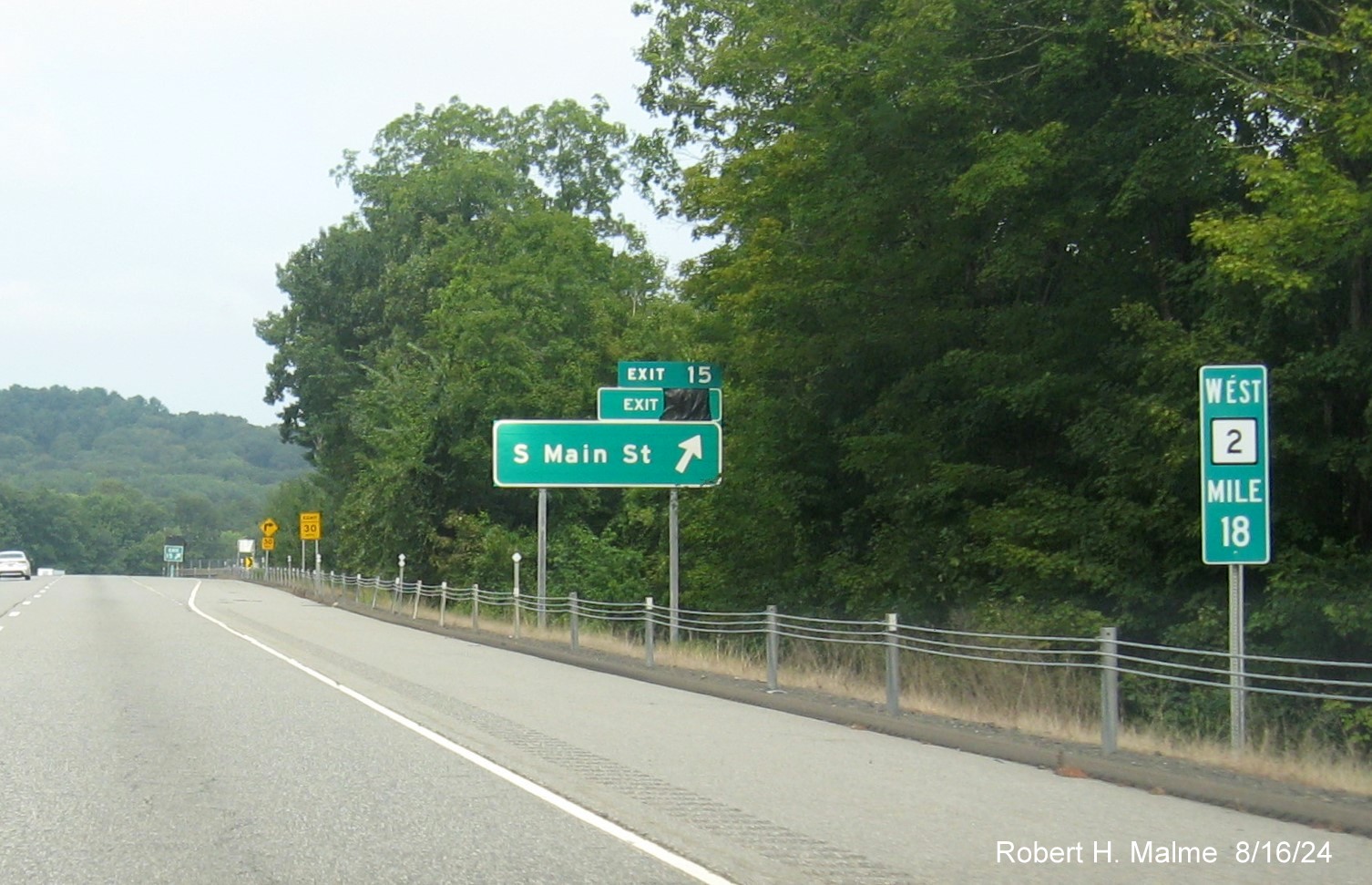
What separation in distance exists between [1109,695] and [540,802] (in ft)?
17.5

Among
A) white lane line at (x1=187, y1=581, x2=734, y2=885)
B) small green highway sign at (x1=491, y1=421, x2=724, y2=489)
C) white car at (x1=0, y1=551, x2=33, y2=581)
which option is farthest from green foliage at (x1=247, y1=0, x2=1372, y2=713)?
white car at (x1=0, y1=551, x2=33, y2=581)

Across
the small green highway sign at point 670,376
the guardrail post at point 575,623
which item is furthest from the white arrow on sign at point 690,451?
the guardrail post at point 575,623

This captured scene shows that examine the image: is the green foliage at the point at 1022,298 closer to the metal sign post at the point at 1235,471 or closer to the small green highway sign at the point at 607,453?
the small green highway sign at the point at 607,453

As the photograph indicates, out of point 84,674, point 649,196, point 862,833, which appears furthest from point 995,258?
point 649,196

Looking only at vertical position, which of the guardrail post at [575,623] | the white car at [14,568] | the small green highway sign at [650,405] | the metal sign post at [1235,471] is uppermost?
the small green highway sign at [650,405]

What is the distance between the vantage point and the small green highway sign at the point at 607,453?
29.3 meters

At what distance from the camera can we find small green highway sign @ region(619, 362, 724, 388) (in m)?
29.2

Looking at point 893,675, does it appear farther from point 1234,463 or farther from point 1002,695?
point 1234,463

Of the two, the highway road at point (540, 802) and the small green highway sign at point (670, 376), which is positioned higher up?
the small green highway sign at point (670, 376)

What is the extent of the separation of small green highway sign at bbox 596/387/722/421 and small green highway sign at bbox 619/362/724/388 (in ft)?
0.40

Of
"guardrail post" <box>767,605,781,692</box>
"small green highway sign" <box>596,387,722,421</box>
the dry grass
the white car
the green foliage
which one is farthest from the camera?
the white car

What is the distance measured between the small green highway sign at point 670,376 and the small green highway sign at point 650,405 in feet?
0.40

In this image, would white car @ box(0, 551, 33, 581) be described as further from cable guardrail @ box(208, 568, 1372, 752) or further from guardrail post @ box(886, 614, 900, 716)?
guardrail post @ box(886, 614, 900, 716)

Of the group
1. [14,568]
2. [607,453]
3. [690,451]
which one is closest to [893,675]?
[690,451]
